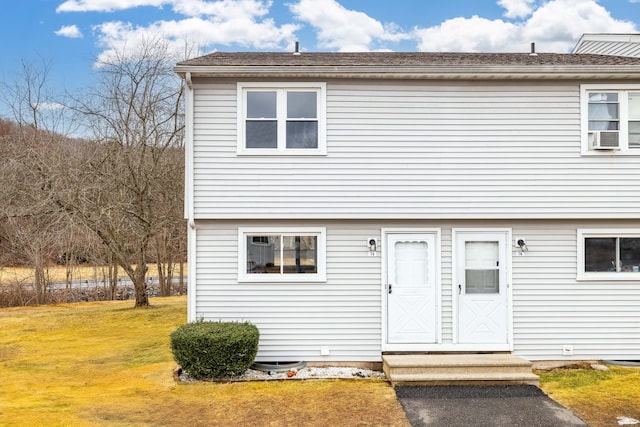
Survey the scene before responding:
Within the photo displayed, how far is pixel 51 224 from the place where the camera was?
570 inches

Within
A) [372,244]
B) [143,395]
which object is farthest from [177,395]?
[372,244]

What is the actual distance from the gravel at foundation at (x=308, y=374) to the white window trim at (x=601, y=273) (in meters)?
3.99

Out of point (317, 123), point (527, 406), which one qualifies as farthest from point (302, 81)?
point (527, 406)

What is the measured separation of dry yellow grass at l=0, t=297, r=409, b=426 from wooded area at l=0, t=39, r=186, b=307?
4.69 metres

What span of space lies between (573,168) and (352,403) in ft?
→ 18.3

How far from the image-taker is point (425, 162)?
9000mm

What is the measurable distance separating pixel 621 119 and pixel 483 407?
18.5ft

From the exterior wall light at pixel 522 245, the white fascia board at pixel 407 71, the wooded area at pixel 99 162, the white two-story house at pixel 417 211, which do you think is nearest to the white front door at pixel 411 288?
the white two-story house at pixel 417 211

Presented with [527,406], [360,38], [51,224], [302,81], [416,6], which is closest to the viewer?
[527,406]

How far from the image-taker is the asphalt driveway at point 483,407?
20.8 feet

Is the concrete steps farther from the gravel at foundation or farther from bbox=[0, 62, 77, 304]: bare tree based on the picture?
bbox=[0, 62, 77, 304]: bare tree

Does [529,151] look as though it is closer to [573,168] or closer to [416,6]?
[573,168]

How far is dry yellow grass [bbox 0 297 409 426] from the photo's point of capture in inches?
256

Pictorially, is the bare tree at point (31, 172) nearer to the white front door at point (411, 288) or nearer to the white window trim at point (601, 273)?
the white front door at point (411, 288)
